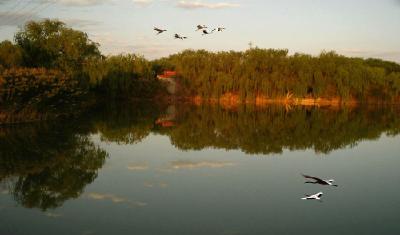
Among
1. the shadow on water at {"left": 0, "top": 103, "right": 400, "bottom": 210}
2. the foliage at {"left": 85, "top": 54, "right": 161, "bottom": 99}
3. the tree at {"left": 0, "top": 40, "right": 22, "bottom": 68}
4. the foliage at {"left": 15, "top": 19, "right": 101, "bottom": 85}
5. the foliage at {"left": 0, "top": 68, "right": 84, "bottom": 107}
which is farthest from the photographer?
the foliage at {"left": 85, "top": 54, "right": 161, "bottom": 99}

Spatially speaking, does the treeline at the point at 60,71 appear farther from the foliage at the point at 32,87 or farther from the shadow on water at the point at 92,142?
the shadow on water at the point at 92,142

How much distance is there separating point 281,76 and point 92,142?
131ft

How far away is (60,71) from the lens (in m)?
24.2

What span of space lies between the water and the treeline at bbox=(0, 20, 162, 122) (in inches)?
69.9

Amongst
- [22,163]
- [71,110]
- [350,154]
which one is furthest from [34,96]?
[350,154]

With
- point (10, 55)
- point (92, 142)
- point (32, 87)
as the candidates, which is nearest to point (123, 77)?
point (10, 55)

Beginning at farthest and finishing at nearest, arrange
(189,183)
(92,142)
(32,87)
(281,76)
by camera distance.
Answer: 1. (281,76)
2. (32,87)
3. (92,142)
4. (189,183)

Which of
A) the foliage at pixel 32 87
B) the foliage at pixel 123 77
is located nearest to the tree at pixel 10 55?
the foliage at pixel 32 87

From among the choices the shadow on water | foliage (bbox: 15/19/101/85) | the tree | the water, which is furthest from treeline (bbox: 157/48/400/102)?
the water

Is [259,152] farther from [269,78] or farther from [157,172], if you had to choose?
[269,78]

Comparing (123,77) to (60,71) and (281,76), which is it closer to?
(281,76)

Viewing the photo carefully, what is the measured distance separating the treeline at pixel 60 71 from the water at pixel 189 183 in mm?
1775

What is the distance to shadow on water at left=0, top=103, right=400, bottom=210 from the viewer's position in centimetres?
1052

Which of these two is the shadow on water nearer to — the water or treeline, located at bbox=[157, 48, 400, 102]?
the water
